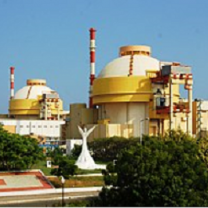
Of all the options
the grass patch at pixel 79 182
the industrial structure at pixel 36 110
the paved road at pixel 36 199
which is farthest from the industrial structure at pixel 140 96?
the paved road at pixel 36 199

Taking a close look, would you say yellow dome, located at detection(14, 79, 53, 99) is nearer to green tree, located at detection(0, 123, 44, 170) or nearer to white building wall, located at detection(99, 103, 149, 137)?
white building wall, located at detection(99, 103, 149, 137)

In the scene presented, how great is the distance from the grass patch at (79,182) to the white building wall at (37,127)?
131ft

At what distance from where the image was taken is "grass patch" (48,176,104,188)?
3534cm

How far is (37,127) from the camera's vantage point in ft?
256

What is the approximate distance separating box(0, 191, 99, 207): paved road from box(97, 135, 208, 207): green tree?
6988 mm

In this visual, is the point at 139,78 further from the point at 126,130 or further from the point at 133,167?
the point at 133,167

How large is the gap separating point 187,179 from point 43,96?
2629 inches

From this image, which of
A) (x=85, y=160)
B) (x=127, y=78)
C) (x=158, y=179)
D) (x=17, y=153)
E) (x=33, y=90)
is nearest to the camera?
(x=158, y=179)

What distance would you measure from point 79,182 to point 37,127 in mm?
42961

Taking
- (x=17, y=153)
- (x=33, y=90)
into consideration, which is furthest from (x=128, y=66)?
(x=33, y=90)

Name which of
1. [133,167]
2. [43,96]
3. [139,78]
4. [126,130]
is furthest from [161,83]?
[133,167]

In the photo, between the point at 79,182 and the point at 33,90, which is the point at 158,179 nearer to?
the point at 79,182

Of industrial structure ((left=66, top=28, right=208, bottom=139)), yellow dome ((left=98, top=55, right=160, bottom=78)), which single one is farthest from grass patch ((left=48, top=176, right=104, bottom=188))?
yellow dome ((left=98, top=55, right=160, bottom=78))

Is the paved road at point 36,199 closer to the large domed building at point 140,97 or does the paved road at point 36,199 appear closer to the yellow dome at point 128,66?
the large domed building at point 140,97
